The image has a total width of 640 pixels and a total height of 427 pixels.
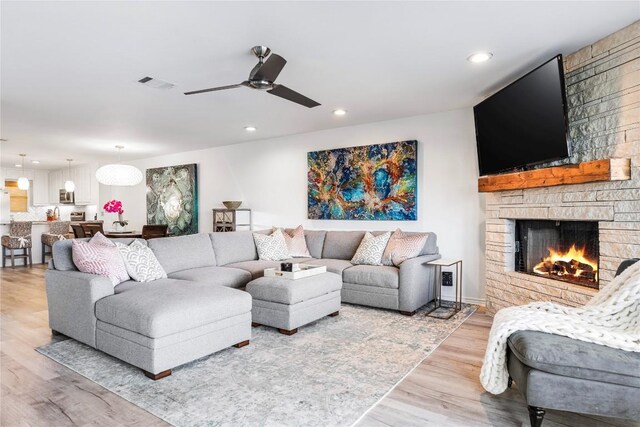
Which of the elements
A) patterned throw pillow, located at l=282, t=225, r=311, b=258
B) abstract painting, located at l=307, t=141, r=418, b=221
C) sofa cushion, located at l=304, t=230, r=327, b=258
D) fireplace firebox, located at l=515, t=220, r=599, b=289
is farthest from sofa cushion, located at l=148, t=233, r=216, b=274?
fireplace firebox, located at l=515, t=220, r=599, b=289

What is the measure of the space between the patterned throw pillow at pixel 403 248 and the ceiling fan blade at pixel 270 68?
2.37 metres

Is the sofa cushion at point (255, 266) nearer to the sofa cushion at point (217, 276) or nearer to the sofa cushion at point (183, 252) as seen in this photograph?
the sofa cushion at point (217, 276)

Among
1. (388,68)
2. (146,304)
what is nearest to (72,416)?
(146,304)

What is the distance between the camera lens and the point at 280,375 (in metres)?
2.42

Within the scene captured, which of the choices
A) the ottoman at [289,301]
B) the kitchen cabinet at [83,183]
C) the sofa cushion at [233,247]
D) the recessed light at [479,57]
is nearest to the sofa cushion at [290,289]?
the ottoman at [289,301]

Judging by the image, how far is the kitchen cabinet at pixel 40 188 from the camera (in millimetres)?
10328

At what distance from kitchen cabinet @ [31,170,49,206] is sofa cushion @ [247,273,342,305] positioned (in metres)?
10.0

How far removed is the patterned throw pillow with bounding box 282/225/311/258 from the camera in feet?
16.2

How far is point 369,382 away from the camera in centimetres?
232

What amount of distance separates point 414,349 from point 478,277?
1.84m

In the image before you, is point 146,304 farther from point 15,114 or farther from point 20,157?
point 20,157

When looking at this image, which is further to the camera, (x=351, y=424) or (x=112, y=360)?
(x=112, y=360)

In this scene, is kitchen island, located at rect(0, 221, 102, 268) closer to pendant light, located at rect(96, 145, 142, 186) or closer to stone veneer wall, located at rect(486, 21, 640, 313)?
pendant light, located at rect(96, 145, 142, 186)

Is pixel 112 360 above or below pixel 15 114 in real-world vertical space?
below
